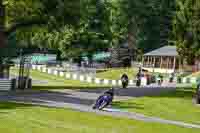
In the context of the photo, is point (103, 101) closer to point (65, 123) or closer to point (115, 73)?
point (65, 123)

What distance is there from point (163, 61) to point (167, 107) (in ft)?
184

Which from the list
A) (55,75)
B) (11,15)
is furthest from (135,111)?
(55,75)

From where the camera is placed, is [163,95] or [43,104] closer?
[43,104]

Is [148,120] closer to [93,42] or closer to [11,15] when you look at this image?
[11,15]

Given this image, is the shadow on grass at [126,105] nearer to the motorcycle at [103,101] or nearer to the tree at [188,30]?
A: the motorcycle at [103,101]

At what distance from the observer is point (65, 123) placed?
70.2 ft

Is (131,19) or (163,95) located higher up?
(131,19)

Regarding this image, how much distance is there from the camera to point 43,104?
2797 centimetres

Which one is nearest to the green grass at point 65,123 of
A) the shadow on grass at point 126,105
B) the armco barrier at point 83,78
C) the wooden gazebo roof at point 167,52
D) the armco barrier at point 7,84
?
the shadow on grass at point 126,105

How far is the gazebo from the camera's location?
8381 centimetres

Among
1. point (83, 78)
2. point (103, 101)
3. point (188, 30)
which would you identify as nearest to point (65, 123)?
point (103, 101)

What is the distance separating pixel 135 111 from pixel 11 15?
22.3 m

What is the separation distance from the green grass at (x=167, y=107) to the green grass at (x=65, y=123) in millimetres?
3924

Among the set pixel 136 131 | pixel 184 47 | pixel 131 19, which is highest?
pixel 131 19
